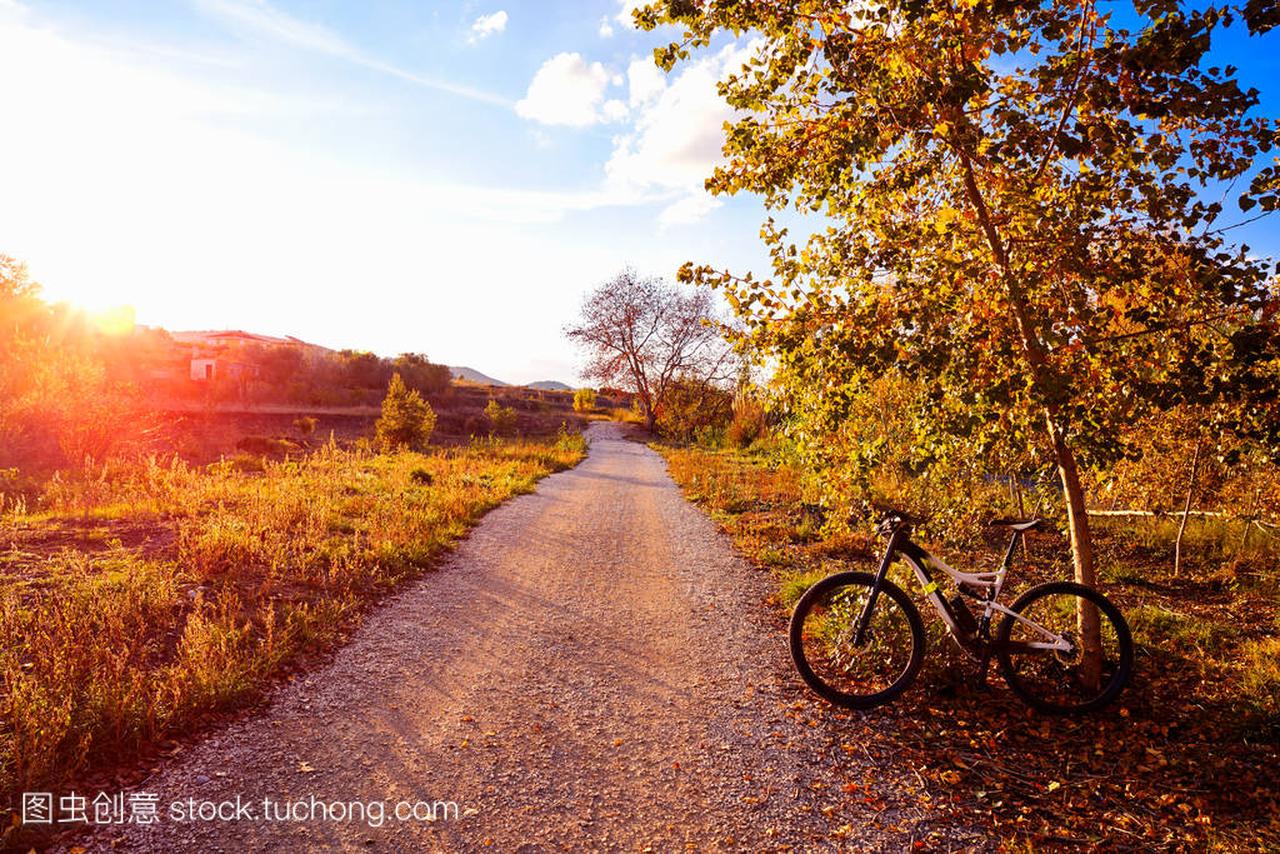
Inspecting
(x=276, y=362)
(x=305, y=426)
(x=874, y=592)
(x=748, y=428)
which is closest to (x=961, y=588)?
(x=874, y=592)

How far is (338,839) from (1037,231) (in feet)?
16.6

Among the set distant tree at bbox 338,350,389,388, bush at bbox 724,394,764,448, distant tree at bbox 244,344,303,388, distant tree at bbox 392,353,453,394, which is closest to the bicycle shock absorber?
bush at bbox 724,394,764,448

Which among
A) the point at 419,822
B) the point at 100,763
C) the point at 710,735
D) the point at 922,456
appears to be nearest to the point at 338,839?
the point at 419,822

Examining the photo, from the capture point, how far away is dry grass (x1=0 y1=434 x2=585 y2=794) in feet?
12.3

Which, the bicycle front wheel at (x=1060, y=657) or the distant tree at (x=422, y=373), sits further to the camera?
the distant tree at (x=422, y=373)

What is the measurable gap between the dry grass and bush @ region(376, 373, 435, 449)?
7.85 metres

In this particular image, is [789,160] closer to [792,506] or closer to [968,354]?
[968,354]

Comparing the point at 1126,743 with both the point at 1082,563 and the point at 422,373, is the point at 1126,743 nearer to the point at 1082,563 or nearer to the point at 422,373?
the point at 1082,563

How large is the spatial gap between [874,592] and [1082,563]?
66.5 inches

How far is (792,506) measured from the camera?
12.0 m

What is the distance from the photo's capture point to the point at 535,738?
405cm

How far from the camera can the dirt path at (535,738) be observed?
318 cm

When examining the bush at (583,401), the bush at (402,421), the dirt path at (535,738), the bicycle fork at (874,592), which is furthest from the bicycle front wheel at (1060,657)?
the bush at (583,401)

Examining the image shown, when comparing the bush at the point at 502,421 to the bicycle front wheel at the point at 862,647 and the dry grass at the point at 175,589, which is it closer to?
the dry grass at the point at 175,589
